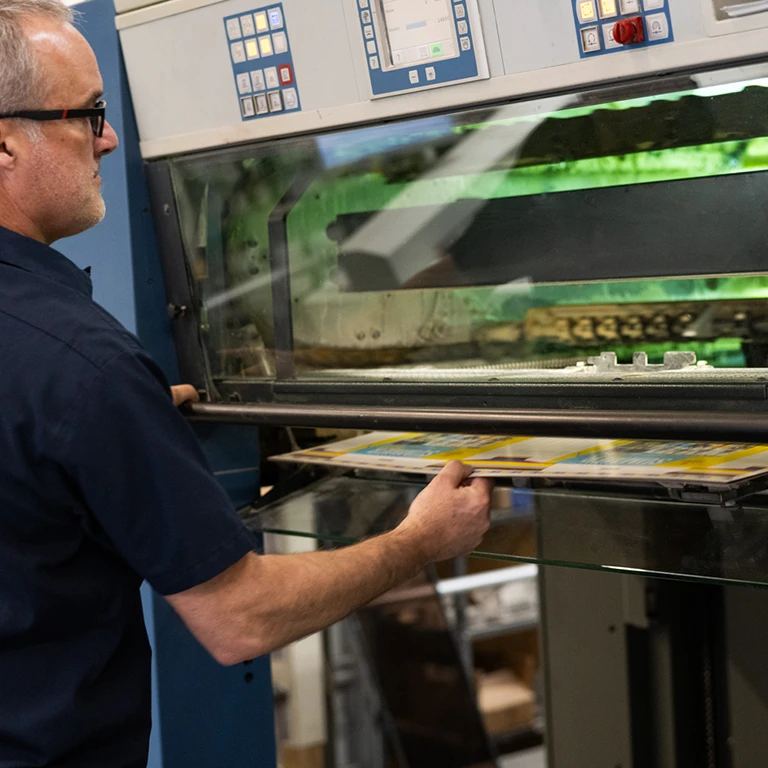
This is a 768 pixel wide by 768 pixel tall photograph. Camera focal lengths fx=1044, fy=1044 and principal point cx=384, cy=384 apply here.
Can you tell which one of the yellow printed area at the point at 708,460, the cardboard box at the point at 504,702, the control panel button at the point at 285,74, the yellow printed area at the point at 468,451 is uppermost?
the control panel button at the point at 285,74

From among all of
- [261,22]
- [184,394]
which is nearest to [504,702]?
[184,394]

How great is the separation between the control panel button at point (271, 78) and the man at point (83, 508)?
319mm

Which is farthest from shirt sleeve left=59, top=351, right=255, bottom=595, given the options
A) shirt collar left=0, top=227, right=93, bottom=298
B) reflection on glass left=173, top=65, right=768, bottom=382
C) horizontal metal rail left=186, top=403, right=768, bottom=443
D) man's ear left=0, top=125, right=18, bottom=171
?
reflection on glass left=173, top=65, right=768, bottom=382

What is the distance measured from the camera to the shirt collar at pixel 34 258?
1.08 meters

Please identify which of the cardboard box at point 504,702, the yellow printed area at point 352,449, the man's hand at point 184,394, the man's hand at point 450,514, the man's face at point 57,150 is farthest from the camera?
the cardboard box at point 504,702

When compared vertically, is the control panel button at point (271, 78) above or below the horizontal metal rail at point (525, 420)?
above

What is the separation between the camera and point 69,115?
1.12 meters

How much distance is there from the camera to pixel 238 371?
67.8 inches

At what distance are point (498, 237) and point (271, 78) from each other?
1.27 feet

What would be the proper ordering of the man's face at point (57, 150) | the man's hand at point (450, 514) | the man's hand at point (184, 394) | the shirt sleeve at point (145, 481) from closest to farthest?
the shirt sleeve at point (145, 481)
the man's face at point (57, 150)
the man's hand at point (450, 514)
the man's hand at point (184, 394)

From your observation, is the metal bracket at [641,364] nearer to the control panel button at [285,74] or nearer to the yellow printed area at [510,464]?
the yellow printed area at [510,464]

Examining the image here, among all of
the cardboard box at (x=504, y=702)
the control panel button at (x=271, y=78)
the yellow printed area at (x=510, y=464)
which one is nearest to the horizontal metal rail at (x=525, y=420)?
the yellow printed area at (x=510, y=464)

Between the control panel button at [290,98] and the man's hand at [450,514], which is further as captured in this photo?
the control panel button at [290,98]

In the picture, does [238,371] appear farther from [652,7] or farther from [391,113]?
[652,7]
